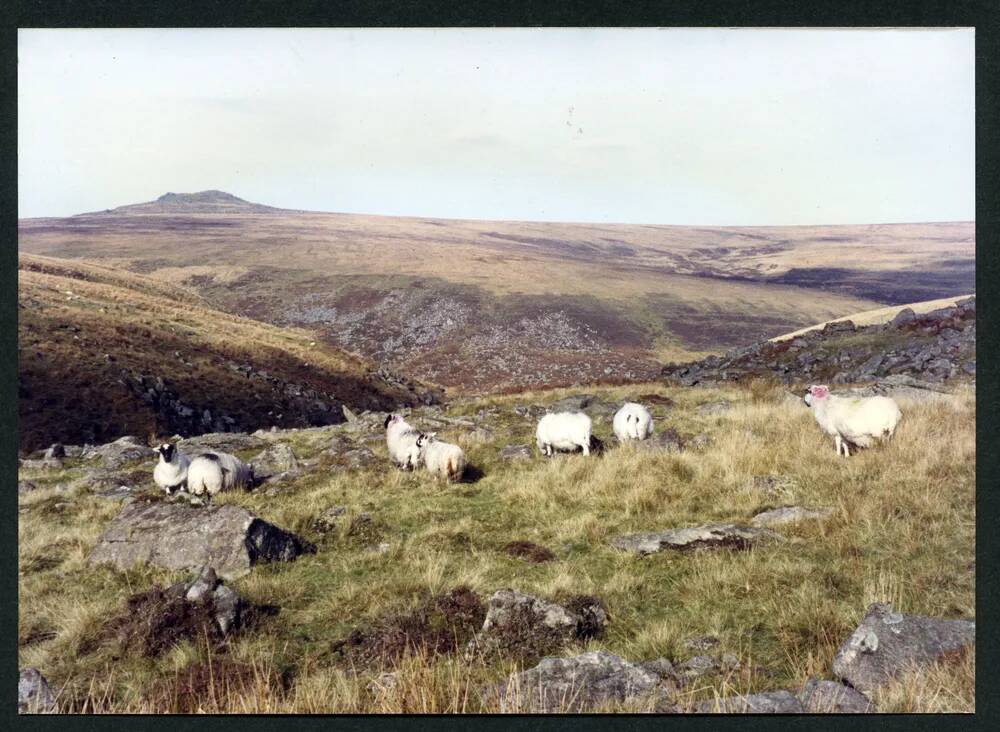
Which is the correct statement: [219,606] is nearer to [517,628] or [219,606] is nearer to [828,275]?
[517,628]

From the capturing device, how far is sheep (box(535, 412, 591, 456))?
A: 44.3 feet

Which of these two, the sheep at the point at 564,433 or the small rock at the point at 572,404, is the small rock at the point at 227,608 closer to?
the sheep at the point at 564,433

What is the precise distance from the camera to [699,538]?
814cm

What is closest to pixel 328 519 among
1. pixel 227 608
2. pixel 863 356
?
pixel 227 608

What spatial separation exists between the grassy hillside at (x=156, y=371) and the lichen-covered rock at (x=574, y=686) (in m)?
18.7

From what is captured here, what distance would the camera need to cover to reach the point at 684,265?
4988 inches

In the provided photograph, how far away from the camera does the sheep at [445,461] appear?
12.7 meters

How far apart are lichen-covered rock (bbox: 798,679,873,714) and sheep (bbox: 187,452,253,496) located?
10740 millimetres

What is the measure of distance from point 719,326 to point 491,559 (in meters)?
68.9

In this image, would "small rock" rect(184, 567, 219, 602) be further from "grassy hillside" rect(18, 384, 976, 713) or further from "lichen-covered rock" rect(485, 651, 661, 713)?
"lichen-covered rock" rect(485, 651, 661, 713)

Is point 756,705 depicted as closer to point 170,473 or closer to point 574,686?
point 574,686

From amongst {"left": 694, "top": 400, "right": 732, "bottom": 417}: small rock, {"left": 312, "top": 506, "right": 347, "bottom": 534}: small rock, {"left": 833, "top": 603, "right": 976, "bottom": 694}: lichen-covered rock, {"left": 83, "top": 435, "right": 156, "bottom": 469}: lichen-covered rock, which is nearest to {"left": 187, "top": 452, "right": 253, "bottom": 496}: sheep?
{"left": 312, "top": 506, "right": 347, "bottom": 534}: small rock

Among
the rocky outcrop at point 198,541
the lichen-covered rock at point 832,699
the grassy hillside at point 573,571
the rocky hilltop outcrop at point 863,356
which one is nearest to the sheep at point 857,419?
the grassy hillside at point 573,571
